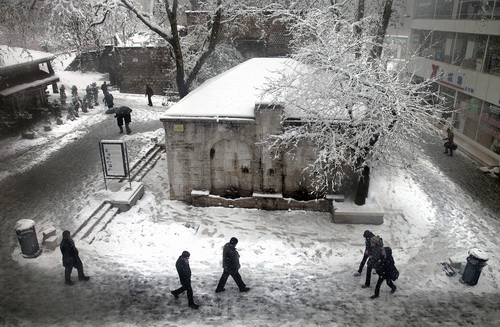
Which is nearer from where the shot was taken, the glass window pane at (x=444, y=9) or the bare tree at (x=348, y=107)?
the bare tree at (x=348, y=107)

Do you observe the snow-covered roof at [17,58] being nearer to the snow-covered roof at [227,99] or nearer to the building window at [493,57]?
the snow-covered roof at [227,99]

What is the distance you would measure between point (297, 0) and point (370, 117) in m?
13.5

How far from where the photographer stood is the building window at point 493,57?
19.2 m

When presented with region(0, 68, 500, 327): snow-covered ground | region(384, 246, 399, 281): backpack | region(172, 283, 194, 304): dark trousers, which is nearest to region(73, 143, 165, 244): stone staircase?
region(0, 68, 500, 327): snow-covered ground

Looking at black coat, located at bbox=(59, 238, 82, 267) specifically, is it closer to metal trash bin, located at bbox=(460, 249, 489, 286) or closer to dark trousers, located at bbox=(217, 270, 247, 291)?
dark trousers, located at bbox=(217, 270, 247, 291)

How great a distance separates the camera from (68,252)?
900 centimetres

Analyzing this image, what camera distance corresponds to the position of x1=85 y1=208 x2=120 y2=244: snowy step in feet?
37.9

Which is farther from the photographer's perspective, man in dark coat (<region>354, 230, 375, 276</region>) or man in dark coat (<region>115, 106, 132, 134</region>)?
man in dark coat (<region>115, 106, 132, 134</region>)

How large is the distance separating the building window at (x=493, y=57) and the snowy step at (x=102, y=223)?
19786 mm

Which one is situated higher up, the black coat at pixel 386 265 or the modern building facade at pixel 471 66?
the modern building facade at pixel 471 66

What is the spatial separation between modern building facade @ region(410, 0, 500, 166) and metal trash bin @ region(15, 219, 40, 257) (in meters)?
16.6

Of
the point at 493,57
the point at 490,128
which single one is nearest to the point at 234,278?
the point at 490,128

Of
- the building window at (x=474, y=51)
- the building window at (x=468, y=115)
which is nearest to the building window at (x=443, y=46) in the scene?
the building window at (x=474, y=51)

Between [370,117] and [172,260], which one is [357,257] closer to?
[370,117]
